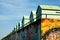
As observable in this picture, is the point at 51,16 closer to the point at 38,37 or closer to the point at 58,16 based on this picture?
the point at 58,16

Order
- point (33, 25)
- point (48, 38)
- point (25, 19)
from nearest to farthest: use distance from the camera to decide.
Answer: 1. point (48, 38)
2. point (33, 25)
3. point (25, 19)

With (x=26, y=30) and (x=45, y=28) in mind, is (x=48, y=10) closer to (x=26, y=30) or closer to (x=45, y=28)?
(x=45, y=28)

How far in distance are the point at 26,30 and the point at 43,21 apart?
27.3ft

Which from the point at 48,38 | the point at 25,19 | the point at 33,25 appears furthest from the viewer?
the point at 25,19

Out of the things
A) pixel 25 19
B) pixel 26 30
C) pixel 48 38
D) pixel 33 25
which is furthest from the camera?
pixel 25 19

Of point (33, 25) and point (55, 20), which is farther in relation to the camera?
point (33, 25)

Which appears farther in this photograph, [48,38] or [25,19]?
[25,19]

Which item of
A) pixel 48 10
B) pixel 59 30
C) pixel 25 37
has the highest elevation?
pixel 48 10

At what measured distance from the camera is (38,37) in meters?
26.2

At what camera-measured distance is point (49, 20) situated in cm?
2523

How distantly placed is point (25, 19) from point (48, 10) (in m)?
12.8

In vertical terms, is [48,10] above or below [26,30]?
above

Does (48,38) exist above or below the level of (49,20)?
below

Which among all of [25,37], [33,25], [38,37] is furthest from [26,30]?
[38,37]
